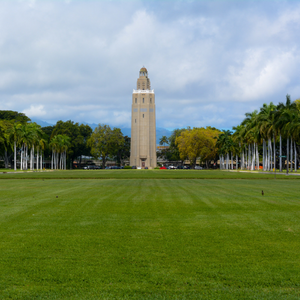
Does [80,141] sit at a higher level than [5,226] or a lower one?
higher

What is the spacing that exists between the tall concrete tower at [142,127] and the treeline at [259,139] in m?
13.2

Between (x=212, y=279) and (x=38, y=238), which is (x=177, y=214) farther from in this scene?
(x=212, y=279)

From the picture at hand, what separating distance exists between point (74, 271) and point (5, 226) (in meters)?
4.48

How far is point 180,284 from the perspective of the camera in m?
5.34

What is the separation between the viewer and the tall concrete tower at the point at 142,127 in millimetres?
124500

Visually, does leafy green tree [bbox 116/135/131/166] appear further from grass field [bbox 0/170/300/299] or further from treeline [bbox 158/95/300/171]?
grass field [bbox 0/170/300/299]

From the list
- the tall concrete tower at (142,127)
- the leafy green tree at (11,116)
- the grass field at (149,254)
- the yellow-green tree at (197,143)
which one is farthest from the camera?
the tall concrete tower at (142,127)

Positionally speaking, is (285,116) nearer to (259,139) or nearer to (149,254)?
(259,139)

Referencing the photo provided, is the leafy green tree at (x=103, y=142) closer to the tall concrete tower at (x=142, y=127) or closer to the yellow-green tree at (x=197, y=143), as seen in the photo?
the tall concrete tower at (x=142, y=127)

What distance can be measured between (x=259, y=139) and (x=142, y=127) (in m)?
62.3

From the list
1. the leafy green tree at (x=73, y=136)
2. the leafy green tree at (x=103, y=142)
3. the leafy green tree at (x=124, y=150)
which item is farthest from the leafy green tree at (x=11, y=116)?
the leafy green tree at (x=124, y=150)

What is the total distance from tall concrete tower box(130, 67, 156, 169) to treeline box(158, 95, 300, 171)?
13227 millimetres

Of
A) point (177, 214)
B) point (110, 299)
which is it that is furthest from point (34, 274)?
point (177, 214)

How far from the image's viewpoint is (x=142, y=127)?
125m
